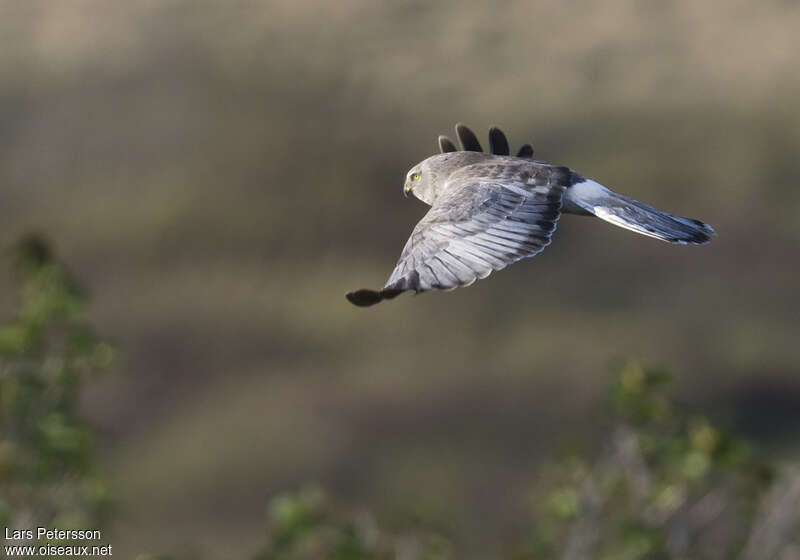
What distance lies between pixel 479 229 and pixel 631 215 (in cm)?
107

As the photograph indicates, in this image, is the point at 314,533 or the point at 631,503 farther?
the point at 631,503

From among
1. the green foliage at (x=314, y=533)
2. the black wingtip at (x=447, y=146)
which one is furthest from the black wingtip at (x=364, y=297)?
the black wingtip at (x=447, y=146)

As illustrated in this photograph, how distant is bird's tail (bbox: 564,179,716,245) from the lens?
6.28 m

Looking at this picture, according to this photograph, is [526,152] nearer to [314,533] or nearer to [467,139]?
[467,139]

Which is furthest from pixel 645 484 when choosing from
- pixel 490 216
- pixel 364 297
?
pixel 364 297

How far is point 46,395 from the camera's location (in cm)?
696

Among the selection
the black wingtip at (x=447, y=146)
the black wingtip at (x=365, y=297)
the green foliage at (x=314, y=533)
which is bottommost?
the green foliage at (x=314, y=533)

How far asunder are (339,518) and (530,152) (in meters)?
2.57

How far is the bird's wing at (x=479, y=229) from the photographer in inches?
207

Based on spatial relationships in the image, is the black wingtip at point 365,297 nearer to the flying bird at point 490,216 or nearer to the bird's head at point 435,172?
the flying bird at point 490,216

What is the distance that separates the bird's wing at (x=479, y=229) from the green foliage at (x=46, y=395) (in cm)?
220

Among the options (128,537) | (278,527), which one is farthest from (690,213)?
(278,527)

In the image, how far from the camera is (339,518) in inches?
300

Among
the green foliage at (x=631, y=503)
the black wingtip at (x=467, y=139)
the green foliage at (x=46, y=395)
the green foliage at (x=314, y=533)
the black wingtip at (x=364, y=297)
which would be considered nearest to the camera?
the black wingtip at (x=364, y=297)
